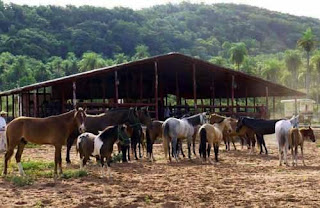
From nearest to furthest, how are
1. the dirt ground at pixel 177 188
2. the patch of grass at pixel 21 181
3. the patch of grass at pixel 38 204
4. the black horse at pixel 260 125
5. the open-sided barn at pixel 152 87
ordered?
the patch of grass at pixel 38 204
the dirt ground at pixel 177 188
the patch of grass at pixel 21 181
the black horse at pixel 260 125
the open-sided barn at pixel 152 87

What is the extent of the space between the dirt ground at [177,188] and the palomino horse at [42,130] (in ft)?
2.83

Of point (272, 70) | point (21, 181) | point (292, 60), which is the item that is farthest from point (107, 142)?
point (292, 60)

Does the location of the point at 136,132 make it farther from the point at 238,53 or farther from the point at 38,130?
the point at 238,53

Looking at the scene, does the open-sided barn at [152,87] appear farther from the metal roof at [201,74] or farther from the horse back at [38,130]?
the horse back at [38,130]

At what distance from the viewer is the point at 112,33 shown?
12450cm

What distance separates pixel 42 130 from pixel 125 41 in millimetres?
117193

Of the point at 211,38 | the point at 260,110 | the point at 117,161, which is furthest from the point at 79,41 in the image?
the point at 117,161

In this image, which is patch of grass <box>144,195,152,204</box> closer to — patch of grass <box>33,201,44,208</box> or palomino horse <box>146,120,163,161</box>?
patch of grass <box>33,201,44,208</box>

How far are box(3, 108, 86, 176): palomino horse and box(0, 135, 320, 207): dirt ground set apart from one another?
2.83ft

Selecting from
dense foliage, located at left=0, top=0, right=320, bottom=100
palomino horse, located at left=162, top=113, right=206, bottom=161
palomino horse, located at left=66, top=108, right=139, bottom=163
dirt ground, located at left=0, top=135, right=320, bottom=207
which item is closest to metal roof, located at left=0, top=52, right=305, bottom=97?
palomino horse, located at left=66, top=108, right=139, bottom=163

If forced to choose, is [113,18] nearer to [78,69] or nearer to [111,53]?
[111,53]

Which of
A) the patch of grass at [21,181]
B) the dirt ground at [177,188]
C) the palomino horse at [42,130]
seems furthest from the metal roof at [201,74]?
the patch of grass at [21,181]

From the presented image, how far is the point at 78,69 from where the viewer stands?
85312mm

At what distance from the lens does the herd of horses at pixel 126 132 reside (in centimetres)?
1096
